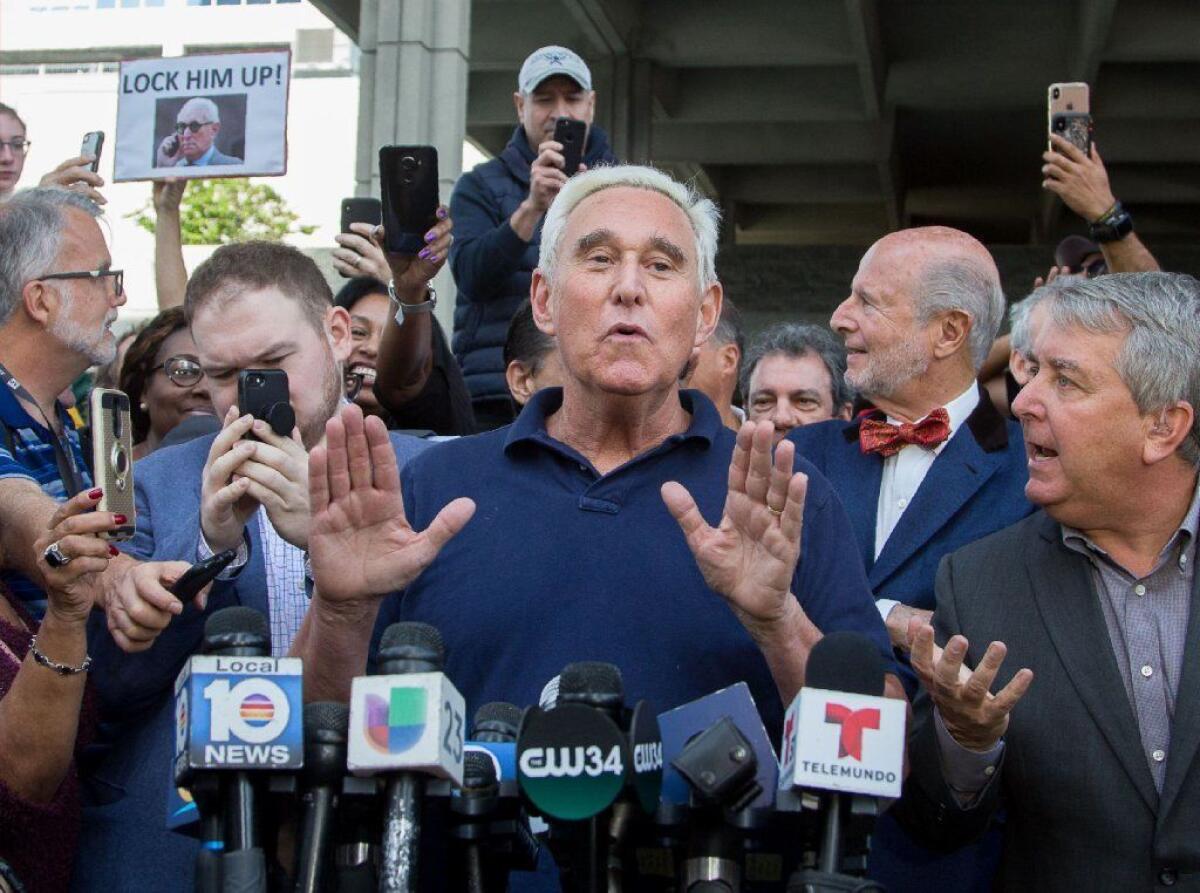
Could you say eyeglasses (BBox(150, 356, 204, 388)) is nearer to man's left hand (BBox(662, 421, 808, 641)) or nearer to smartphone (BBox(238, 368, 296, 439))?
smartphone (BBox(238, 368, 296, 439))

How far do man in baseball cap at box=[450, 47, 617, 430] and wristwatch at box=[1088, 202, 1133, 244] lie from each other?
1774 mm

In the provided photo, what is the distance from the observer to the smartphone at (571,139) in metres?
6.06

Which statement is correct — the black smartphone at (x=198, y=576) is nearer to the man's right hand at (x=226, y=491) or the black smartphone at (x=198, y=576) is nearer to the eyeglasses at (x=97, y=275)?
the man's right hand at (x=226, y=491)

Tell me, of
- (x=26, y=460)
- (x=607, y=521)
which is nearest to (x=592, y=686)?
(x=607, y=521)

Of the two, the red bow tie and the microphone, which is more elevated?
the red bow tie

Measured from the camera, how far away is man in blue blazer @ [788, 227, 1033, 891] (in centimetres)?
411

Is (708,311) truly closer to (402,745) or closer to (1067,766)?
(1067,766)

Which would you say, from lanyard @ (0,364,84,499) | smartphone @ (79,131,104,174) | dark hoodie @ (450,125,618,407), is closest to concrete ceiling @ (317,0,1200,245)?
smartphone @ (79,131,104,174)

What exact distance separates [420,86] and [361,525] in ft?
22.8

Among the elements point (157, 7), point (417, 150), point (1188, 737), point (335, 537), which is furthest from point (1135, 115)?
point (157, 7)

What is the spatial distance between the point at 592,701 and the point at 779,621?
0.62 metres

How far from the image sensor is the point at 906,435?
4.52 meters

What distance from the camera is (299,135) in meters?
36.7

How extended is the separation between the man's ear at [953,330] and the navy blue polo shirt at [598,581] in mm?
1667
